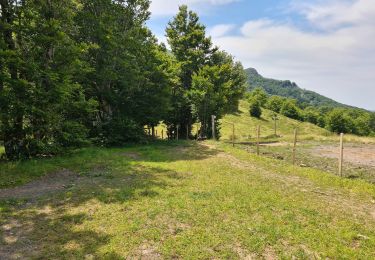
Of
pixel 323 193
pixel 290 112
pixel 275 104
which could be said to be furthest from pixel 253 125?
pixel 323 193

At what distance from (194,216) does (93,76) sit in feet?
66.4

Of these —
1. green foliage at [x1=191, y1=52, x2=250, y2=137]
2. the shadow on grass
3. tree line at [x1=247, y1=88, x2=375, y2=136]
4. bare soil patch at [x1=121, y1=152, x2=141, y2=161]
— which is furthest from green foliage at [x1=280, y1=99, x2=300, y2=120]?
the shadow on grass

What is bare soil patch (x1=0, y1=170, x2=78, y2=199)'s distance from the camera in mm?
12336

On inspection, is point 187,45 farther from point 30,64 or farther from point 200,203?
point 200,203

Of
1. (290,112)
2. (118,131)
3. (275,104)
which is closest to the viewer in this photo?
(118,131)

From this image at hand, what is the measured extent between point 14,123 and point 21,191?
6610 millimetres

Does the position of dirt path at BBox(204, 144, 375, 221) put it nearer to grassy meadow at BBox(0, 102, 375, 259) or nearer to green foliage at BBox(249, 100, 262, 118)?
grassy meadow at BBox(0, 102, 375, 259)

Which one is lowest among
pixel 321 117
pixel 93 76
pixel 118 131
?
pixel 321 117

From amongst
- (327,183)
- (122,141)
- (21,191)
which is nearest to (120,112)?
(122,141)

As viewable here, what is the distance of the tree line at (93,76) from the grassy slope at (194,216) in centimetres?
322

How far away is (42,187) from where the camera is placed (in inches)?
536

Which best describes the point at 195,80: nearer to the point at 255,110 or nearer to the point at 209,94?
the point at 209,94

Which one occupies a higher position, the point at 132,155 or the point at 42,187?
the point at 132,155

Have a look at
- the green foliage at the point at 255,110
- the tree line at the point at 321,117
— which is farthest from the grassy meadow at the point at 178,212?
the tree line at the point at 321,117
